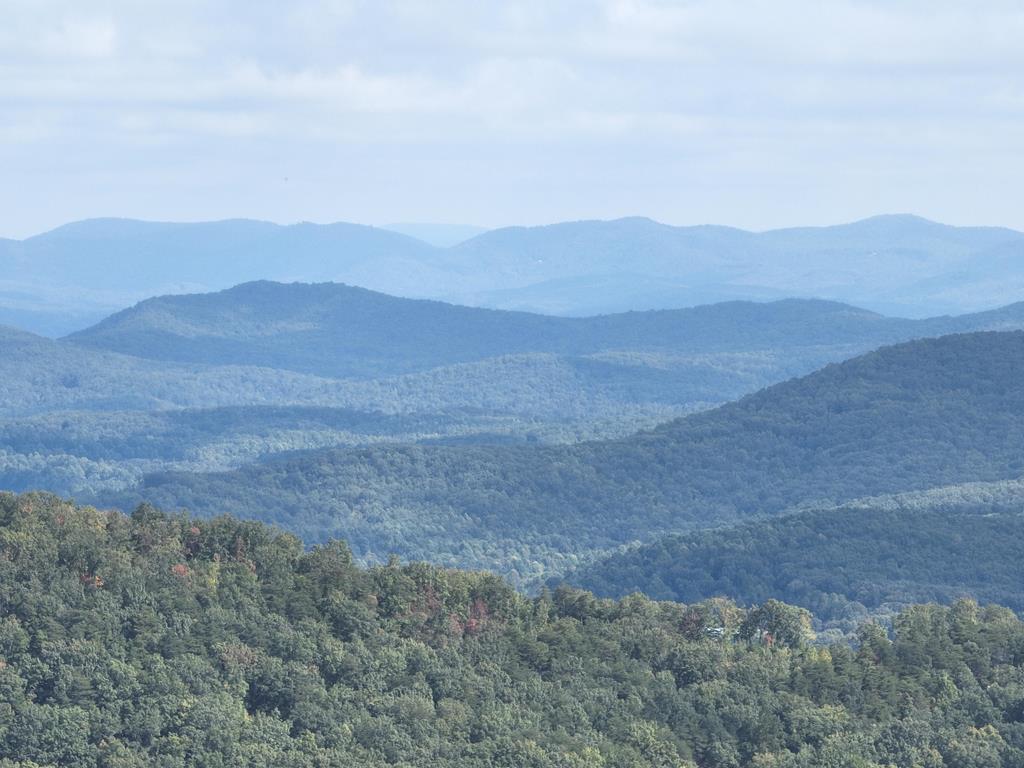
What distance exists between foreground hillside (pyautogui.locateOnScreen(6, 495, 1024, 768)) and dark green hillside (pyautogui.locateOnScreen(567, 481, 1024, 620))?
42.4 metres

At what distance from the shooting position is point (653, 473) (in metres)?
175

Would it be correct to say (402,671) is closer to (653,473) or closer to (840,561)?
(840,561)

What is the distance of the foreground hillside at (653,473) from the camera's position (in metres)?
161

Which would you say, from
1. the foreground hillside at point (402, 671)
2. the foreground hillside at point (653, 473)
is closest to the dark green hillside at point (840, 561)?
the foreground hillside at point (653, 473)

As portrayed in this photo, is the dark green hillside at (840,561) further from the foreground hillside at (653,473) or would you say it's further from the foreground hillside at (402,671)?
the foreground hillside at (402,671)

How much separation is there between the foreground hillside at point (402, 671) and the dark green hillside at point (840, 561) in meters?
42.4

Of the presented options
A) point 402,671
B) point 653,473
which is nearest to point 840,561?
point 653,473

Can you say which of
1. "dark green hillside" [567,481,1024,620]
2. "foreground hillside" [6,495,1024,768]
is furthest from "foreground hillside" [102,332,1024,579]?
"foreground hillside" [6,495,1024,768]

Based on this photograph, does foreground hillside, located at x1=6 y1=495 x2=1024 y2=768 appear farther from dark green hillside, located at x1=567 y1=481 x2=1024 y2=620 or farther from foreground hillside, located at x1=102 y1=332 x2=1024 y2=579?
foreground hillside, located at x1=102 y1=332 x2=1024 y2=579

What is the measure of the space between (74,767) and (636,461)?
128m

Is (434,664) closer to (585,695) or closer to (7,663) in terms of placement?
(585,695)

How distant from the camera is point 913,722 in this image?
199ft

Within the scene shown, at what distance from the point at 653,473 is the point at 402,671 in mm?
115201

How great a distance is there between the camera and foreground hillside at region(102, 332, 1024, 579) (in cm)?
16112
